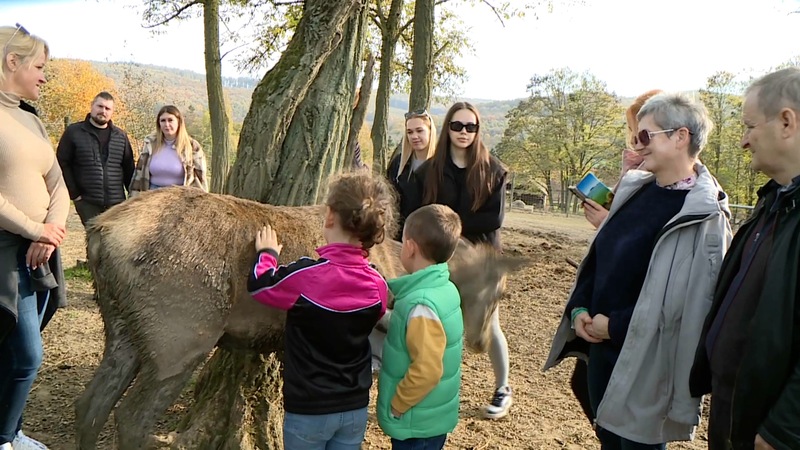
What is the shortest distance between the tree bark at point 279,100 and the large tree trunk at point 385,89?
28.3ft

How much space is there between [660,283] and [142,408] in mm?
2292

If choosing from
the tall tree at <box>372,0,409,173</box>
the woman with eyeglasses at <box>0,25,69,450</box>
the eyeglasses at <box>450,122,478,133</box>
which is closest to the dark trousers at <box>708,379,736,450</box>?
the eyeglasses at <box>450,122,478,133</box>

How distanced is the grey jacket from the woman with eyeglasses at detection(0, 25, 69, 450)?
2763mm

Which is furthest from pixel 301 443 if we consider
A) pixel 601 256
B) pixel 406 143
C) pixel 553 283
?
pixel 553 283

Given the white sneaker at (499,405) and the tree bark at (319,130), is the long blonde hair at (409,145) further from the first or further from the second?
the white sneaker at (499,405)

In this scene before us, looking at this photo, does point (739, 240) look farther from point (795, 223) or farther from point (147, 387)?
point (147, 387)

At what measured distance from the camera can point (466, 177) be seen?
12.0 feet

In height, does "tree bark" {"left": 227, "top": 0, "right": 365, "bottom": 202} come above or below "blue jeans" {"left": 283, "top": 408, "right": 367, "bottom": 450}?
above

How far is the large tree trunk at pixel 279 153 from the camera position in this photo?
3314 millimetres

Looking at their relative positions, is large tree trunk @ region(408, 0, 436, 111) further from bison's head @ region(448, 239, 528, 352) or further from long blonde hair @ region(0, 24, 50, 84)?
long blonde hair @ region(0, 24, 50, 84)

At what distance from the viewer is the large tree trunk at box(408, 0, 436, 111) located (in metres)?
11.3

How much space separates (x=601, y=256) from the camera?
2469mm

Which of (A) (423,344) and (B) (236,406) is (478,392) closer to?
(B) (236,406)

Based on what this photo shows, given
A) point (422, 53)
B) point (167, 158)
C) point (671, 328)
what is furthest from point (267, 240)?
point (422, 53)
